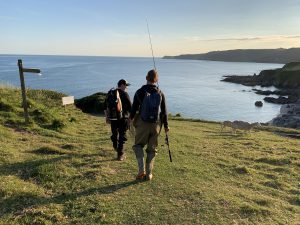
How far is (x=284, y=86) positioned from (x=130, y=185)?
4027 inches

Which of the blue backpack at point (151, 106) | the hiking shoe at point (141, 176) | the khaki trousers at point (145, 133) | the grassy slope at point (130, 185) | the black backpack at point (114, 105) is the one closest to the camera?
the grassy slope at point (130, 185)

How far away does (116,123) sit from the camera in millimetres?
10531

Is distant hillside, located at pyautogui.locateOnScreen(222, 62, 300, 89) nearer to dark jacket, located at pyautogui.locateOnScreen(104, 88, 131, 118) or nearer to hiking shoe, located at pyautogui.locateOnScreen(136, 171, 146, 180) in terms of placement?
dark jacket, located at pyautogui.locateOnScreen(104, 88, 131, 118)

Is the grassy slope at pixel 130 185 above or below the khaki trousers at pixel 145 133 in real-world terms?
below

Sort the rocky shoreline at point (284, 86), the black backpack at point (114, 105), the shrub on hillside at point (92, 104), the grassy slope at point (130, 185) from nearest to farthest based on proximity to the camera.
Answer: the grassy slope at point (130, 185) < the black backpack at point (114, 105) < the shrub on hillside at point (92, 104) < the rocky shoreline at point (284, 86)

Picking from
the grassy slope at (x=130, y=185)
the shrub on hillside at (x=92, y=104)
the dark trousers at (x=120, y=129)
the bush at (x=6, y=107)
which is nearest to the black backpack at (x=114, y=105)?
the dark trousers at (x=120, y=129)

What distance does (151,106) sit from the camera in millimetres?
8234

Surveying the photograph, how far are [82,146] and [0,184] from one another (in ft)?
14.2

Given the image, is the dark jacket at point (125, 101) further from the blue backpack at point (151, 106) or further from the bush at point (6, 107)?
the bush at point (6, 107)

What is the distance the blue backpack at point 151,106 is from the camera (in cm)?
822

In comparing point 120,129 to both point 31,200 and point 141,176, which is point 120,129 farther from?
point 31,200

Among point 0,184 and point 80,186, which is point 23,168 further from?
point 80,186

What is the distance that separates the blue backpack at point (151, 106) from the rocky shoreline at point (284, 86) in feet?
139

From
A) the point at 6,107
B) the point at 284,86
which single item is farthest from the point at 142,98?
the point at 284,86
